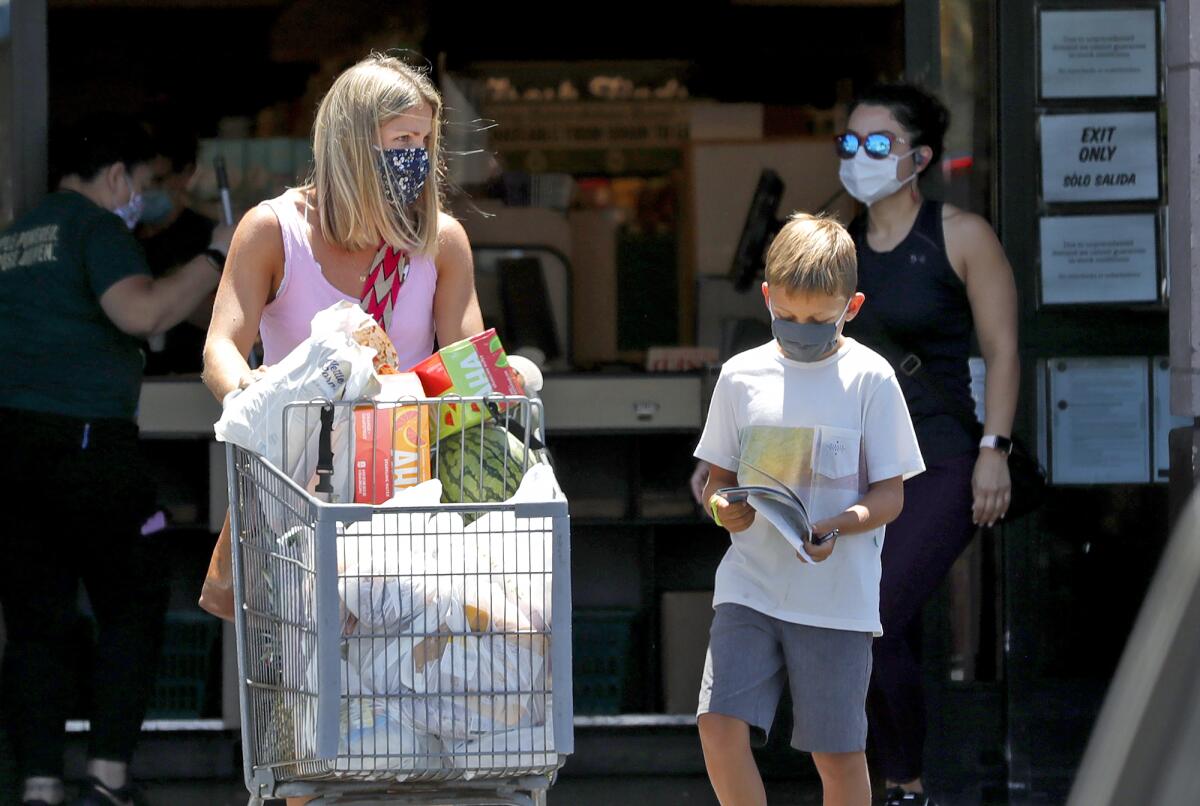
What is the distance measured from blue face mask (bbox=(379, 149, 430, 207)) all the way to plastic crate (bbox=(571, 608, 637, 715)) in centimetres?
284

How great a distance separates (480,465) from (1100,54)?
9.91ft

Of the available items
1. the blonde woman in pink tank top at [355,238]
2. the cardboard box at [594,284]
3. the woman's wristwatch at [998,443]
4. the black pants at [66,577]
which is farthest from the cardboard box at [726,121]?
the blonde woman in pink tank top at [355,238]

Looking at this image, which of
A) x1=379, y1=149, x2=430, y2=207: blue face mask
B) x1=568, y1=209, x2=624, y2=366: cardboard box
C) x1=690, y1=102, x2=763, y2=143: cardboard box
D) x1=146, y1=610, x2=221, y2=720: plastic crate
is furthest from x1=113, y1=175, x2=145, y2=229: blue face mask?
x1=690, y1=102, x2=763, y2=143: cardboard box

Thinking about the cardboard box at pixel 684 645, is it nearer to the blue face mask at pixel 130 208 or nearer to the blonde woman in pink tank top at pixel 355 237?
the blue face mask at pixel 130 208

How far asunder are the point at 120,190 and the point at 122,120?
341 mm

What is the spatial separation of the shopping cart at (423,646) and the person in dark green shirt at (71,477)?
2.15 metres

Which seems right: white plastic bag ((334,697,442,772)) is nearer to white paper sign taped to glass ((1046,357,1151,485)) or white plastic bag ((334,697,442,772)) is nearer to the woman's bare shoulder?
the woman's bare shoulder

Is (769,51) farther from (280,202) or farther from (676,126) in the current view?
(280,202)

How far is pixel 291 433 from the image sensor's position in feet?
10.3

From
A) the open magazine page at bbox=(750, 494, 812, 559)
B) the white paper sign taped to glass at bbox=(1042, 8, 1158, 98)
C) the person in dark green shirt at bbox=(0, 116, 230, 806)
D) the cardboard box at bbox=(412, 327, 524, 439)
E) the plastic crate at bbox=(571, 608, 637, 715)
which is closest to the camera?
the cardboard box at bbox=(412, 327, 524, 439)

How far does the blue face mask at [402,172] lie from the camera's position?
139 inches

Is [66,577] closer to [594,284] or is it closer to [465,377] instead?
[465,377]

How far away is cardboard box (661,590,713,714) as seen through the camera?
6.05 metres

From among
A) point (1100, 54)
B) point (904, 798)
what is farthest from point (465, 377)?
point (1100, 54)
